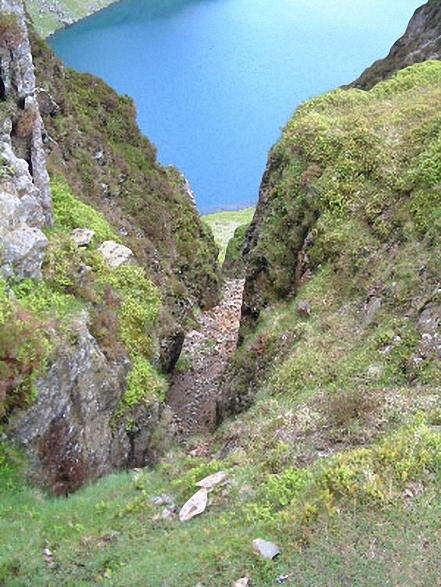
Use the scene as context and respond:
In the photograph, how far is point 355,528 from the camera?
1006cm

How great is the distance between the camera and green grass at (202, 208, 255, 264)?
67.8 meters

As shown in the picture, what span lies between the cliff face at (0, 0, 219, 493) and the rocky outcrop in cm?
4

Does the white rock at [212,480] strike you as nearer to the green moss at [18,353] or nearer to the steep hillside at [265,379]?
the steep hillside at [265,379]

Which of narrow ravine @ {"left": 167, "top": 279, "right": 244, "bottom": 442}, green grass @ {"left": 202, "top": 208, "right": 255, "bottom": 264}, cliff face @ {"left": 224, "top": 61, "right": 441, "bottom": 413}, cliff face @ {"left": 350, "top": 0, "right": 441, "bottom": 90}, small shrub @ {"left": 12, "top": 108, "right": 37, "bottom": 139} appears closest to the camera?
cliff face @ {"left": 224, "top": 61, "right": 441, "bottom": 413}

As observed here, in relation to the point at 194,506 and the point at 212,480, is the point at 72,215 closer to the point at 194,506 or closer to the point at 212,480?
the point at 212,480

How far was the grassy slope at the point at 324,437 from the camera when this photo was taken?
10.1 metres

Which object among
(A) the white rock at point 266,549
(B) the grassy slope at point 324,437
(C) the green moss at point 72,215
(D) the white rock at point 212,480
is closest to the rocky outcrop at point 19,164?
(C) the green moss at point 72,215

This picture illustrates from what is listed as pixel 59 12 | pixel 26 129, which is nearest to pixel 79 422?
pixel 26 129

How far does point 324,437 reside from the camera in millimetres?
13641

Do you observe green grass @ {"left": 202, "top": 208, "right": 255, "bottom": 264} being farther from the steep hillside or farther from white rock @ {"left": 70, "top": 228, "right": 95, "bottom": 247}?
white rock @ {"left": 70, "top": 228, "right": 95, "bottom": 247}

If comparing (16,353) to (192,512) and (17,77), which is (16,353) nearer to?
(192,512)

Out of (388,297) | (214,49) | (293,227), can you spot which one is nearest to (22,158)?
(293,227)

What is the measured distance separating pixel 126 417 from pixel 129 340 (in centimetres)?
315

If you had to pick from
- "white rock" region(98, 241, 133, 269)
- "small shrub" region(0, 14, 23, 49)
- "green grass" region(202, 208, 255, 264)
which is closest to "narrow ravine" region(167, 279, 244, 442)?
"white rock" region(98, 241, 133, 269)
